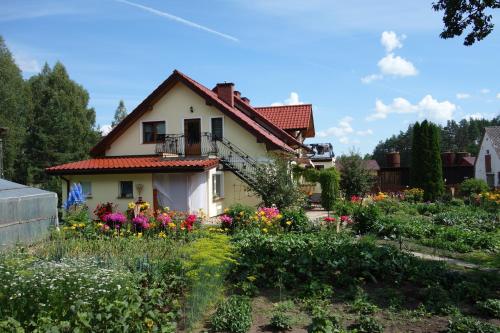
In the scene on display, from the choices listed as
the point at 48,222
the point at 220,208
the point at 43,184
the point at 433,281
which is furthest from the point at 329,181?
the point at 43,184

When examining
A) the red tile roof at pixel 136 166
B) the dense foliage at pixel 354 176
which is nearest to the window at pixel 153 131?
the red tile roof at pixel 136 166

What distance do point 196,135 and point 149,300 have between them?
1865 cm

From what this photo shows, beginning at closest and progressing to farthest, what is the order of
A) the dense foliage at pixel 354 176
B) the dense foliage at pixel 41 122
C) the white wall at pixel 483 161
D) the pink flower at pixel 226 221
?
the pink flower at pixel 226 221
the dense foliage at pixel 354 176
the dense foliage at pixel 41 122
the white wall at pixel 483 161

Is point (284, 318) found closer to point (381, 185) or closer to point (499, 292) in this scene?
point (499, 292)

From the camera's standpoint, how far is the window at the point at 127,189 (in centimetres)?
2033

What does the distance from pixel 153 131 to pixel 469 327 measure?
21406 millimetres

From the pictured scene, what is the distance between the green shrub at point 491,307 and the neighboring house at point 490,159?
39593mm

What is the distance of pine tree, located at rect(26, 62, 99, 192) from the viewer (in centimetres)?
4150

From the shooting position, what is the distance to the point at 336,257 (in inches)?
286

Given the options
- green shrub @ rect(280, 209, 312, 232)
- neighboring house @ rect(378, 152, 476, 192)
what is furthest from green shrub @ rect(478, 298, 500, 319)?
neighboring house @ rect(378, 152, 476, 192)

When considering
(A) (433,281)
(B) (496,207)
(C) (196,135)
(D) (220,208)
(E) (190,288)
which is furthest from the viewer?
(C) (196,135)

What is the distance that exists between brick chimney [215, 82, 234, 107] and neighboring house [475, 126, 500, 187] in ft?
92.1

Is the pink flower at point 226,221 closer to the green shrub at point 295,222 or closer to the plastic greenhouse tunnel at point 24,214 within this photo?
the green shrub at point 295,222

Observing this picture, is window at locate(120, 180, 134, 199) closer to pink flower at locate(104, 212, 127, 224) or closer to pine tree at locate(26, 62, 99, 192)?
pink flower at locate(104, 212, 127, 224)
